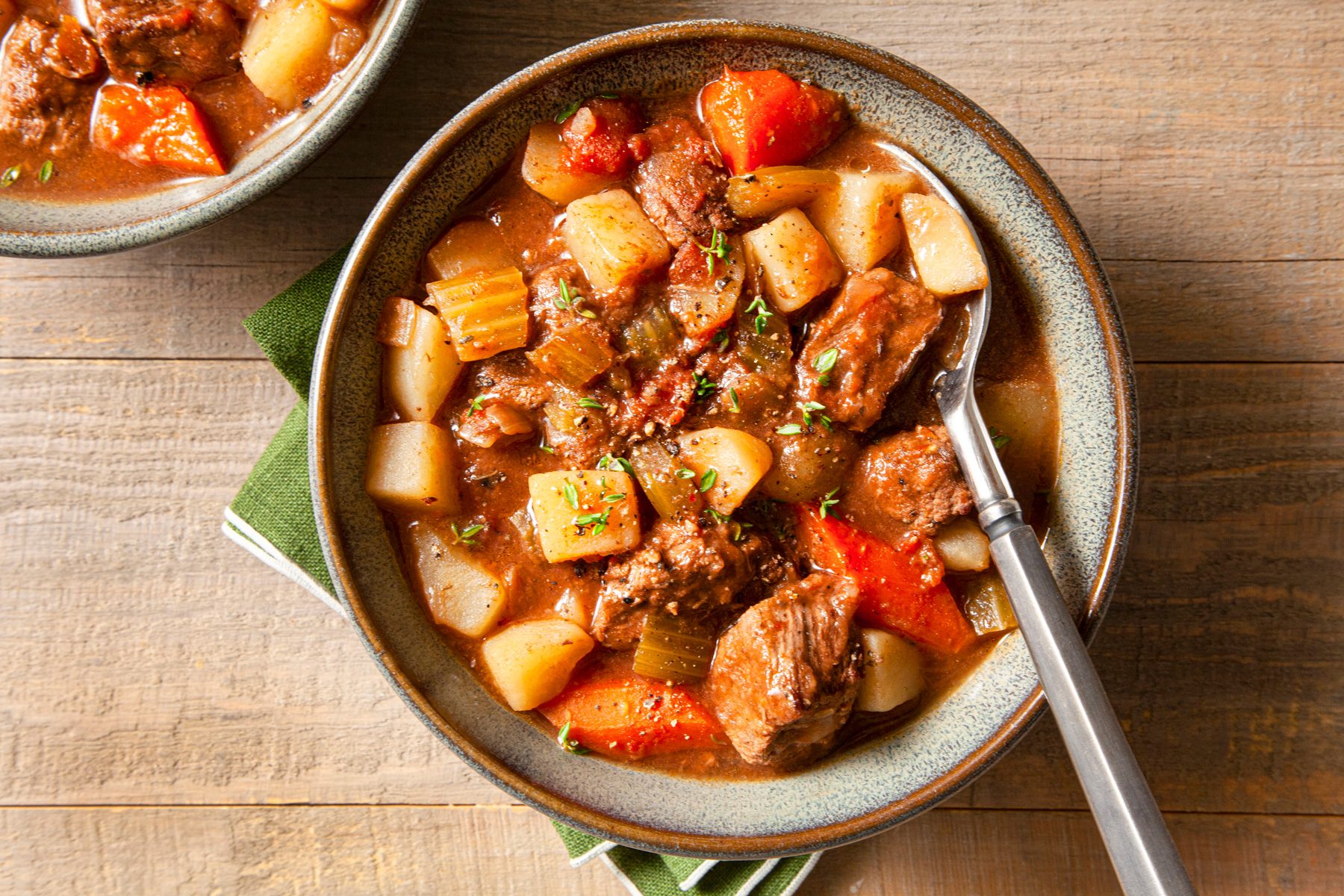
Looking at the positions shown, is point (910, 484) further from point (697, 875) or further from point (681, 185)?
point (697, 875)

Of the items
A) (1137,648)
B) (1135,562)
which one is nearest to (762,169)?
(1135,562)

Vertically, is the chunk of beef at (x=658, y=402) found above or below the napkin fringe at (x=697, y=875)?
above

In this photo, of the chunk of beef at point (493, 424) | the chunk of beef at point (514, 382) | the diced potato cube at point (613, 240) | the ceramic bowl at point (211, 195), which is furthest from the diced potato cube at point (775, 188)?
the ceramic bowl at point (211, 195)

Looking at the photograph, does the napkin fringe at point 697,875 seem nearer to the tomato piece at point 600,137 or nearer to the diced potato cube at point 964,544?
the diced potato cube at point 964,544

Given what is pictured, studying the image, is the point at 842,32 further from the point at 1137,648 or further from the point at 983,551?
the point at 1137,648

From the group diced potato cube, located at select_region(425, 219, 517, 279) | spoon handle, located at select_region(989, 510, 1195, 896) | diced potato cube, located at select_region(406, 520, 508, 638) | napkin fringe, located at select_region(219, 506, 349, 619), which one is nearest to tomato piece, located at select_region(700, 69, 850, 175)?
diced potato cube, located at select_region(425, 219, 517, 279)
